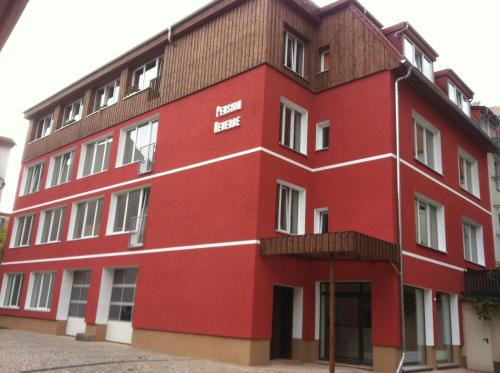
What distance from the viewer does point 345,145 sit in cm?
1562

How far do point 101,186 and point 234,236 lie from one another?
8784 millimetres

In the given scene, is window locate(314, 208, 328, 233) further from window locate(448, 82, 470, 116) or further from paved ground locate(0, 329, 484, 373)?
window locate(448, 82, 470, 116)

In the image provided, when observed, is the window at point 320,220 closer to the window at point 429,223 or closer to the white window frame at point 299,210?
the white window frame at point 299,210

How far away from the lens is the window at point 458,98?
20.0 m

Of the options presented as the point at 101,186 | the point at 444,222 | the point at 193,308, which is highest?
the point at 101,186

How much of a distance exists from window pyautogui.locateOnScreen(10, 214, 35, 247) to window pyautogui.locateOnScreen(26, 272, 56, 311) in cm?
253

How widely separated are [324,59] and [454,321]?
991 cm

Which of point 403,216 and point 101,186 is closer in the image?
point 403,216

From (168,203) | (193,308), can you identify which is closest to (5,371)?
(193,308)

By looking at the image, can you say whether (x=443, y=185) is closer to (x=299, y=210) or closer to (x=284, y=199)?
(x=299, y=210)

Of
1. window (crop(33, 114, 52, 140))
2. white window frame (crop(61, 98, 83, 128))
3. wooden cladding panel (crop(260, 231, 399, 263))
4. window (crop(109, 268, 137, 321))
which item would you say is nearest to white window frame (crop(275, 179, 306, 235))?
wooden cladding panel (crop(260, 231, 399, 263))

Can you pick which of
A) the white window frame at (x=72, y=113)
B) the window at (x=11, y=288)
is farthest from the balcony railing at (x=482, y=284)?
the window at (x=11, y=288)

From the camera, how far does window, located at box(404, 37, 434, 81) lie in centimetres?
1741

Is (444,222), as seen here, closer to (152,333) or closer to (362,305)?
(362,305)
